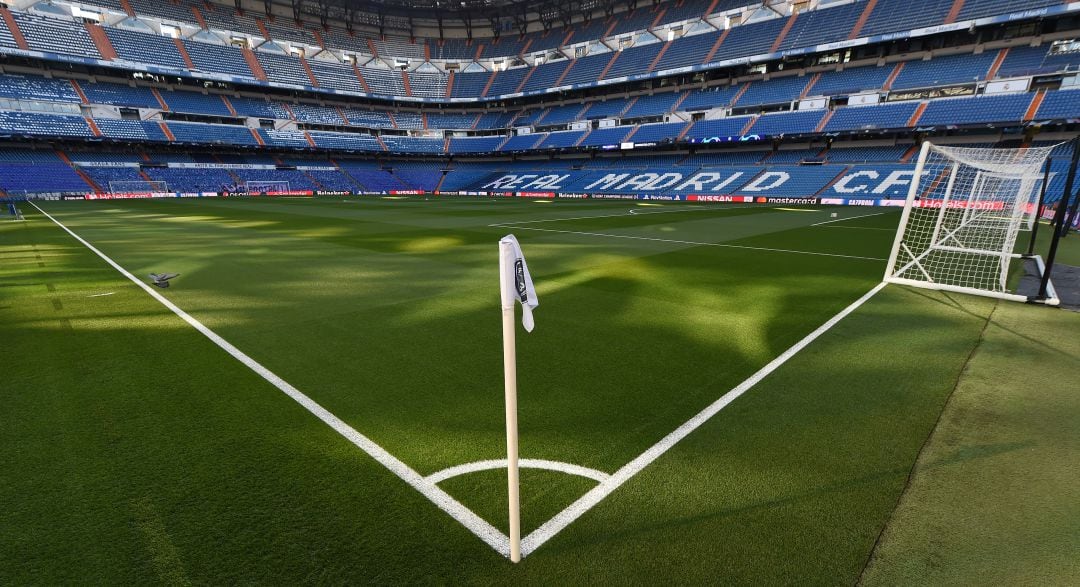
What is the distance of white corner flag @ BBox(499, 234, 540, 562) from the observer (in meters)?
1.97

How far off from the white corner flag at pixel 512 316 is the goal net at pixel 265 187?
5544 cm

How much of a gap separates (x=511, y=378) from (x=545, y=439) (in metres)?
1.56

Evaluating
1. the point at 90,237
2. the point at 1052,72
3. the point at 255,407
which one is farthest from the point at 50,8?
the point at 1052,72

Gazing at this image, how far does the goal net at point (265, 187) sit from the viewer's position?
48.4 meters

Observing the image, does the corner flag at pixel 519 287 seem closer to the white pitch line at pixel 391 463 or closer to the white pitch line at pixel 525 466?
the white pitch line at pixel 391 463

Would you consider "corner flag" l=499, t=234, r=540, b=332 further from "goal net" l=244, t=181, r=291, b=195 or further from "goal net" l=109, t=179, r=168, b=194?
"goal net" l=244, t=181, r=291, b=195

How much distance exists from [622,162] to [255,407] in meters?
51.8

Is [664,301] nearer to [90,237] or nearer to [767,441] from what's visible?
Result: [767,441]

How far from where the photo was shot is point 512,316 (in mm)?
2096

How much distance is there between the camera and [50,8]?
4472 cm

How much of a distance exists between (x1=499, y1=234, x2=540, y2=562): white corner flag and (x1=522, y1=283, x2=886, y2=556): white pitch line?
0.83 feet

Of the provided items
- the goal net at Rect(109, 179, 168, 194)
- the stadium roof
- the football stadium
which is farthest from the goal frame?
the football stadium

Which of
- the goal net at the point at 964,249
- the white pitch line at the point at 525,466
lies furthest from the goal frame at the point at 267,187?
the white pitch line at the point at 525,466

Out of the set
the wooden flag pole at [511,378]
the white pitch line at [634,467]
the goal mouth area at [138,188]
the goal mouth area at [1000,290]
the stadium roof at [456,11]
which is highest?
the stadium roof at [456,11]
